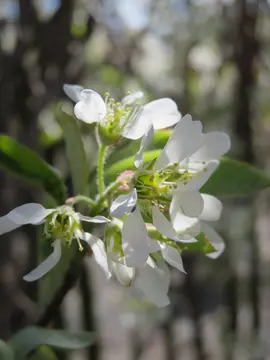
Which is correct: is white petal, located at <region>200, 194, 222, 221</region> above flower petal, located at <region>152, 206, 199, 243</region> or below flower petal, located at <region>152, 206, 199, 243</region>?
below

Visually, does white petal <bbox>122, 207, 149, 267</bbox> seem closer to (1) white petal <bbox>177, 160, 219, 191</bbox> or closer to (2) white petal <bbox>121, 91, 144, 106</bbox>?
(1) white petal <bbox>177, 160, 219, 191</bbox>

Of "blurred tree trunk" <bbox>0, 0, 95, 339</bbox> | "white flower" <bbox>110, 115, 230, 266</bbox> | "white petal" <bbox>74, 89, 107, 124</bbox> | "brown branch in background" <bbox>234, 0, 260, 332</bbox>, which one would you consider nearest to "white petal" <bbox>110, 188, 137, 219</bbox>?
"white flower" <bbox>110, 115, 230, 266</bbox>

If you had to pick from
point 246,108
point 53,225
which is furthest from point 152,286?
point 246,108

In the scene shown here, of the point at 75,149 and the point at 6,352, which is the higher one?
the point at 75,149

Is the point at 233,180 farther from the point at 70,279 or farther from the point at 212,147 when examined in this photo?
the point at 70,279

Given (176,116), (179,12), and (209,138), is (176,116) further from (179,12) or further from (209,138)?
(179,12)

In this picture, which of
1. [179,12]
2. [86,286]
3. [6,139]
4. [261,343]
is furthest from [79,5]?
[261,343]
